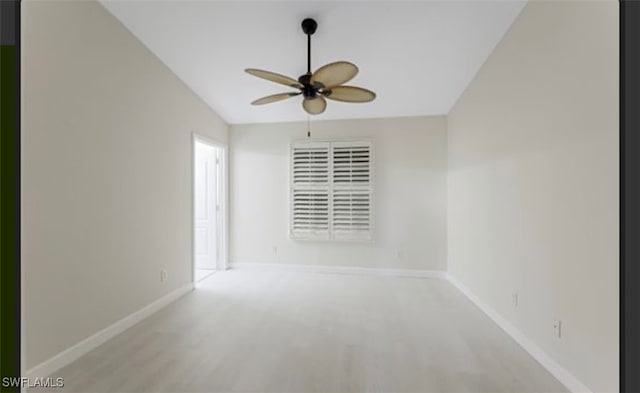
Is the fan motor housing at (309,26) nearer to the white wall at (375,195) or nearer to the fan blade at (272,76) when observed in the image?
the fan blade at (272,76)

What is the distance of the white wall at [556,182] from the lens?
5.44 ft

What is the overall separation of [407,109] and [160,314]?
418 cm

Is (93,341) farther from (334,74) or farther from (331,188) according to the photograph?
(331,188)

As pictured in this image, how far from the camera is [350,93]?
2637 mm

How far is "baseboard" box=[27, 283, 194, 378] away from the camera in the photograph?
2.09m

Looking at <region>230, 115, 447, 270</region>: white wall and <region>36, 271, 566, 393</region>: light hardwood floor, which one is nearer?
<region>36, 271, 566, 393</region>: light hardwood floor

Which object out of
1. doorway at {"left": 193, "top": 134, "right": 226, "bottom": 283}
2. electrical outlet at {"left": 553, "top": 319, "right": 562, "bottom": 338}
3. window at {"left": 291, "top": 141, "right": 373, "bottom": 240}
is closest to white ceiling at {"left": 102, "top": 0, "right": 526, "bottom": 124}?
window at {"left": 291, "top": 141, "right": 373, "bottom": 240}

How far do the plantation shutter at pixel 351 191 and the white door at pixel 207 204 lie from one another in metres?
2.02

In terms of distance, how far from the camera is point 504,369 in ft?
7.16

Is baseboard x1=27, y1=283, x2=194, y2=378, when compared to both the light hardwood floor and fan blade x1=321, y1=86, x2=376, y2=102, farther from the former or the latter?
fan blade x1=321, y1=86, x2=376, y2=102

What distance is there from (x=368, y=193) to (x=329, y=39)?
245cm

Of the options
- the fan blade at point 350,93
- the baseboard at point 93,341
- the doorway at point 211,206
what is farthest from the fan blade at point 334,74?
the doorway at point 211,206

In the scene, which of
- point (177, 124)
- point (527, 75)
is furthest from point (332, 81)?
point (177, 124)

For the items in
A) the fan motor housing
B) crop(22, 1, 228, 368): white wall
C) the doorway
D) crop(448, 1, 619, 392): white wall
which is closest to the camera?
crop(448, 1, 619, 392): white wall
